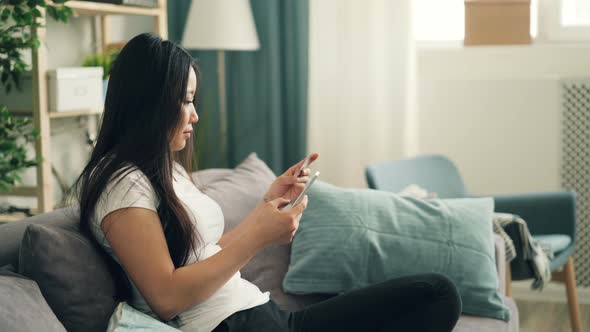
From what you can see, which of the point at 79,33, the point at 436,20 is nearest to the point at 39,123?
the point at 79,33

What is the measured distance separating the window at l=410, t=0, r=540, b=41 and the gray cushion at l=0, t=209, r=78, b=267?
2305 millimetres

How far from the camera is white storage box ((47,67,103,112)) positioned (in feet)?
8.43

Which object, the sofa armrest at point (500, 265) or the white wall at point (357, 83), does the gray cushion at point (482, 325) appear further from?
the white wall at point (357, 83)

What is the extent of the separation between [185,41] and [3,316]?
2.43 m

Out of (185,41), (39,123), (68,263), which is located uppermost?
(185,41)

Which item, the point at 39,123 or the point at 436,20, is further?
the point at 436,20

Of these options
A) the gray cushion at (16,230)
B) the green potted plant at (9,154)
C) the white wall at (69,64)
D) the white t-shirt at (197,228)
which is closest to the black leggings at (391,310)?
the white t-shirt at (197,228)

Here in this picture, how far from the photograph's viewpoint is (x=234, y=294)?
1.57 metres

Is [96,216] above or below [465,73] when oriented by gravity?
below

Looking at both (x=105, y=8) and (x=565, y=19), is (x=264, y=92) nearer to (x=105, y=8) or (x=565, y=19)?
(x=105, y=8)

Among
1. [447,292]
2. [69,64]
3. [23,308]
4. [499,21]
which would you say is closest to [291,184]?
[447,292]

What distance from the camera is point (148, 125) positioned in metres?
1.49

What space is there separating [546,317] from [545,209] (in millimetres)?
568

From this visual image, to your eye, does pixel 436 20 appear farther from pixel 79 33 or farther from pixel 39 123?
pixel 39 123
